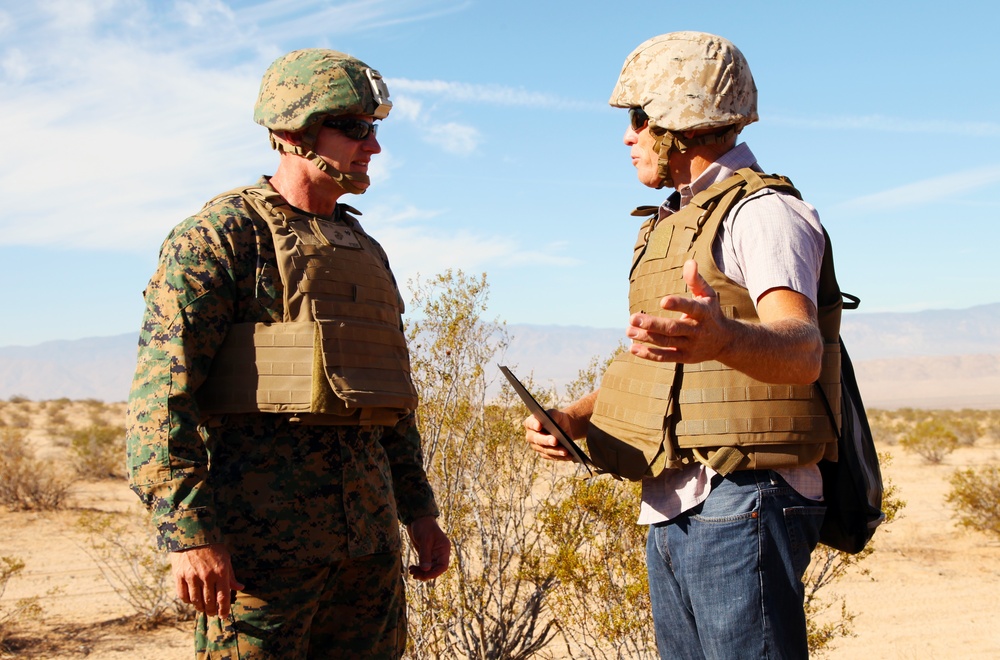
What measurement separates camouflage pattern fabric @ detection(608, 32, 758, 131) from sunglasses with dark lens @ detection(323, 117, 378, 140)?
849 mm

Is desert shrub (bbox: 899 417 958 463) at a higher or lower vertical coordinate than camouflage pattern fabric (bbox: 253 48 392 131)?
lower

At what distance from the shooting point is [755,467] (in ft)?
6.78

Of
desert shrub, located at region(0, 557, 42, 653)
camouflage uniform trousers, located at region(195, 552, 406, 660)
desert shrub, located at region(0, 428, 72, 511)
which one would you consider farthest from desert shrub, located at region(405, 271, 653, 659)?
desert shrub, located at region(0, 428, 72, 511)

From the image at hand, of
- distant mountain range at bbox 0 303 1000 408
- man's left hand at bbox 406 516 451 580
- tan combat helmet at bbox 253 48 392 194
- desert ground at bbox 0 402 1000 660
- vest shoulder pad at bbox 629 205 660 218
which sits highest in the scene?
distant mountain range at bbox 0 303 1000 408

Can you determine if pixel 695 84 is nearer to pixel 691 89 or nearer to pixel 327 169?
pixel 691 89

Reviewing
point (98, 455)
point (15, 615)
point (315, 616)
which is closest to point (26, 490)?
point (98, 455)

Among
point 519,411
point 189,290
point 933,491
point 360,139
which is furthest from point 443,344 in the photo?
point 933,491

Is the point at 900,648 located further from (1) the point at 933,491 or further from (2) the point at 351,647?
(1) the point at 933,491

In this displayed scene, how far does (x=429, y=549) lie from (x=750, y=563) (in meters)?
1.22

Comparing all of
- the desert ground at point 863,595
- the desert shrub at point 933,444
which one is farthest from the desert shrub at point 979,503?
the desert shrub at point 933,444

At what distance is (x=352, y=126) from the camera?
109 inches

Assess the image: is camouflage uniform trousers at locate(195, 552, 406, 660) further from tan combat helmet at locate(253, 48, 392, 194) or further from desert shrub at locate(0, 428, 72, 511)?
desert shrub at locate(0, 428, 72, 511)

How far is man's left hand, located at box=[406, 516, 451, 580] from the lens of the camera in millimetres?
2971

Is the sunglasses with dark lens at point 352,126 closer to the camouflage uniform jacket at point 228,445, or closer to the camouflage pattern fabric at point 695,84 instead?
the camouflage uniform jacket at point 228,445
